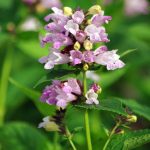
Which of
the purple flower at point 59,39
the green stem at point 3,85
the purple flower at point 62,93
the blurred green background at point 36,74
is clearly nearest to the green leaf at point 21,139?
the blurred green background at point 36,74

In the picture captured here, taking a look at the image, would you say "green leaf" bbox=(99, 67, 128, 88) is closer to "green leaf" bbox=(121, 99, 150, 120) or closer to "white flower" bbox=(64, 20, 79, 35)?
"green leaf" bbox=(121, 99, 150, 120)

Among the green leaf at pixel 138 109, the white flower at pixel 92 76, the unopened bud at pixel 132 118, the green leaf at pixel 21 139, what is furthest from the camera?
the white flower at pixel 92 76

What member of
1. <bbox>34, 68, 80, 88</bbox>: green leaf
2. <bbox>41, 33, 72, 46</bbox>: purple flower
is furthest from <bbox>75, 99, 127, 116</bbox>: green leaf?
<bbox>41, 33, 72, 46</bbox>: purple flower

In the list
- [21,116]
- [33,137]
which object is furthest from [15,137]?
[21,116]

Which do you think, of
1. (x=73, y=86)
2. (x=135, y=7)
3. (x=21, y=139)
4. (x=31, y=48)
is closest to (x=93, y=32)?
(x=73, y=86)

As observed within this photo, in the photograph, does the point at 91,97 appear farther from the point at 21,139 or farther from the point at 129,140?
the point at 21,139

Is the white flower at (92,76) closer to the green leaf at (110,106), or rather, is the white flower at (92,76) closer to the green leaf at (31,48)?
the green leaf at (31,48)
